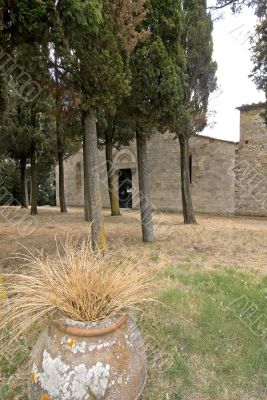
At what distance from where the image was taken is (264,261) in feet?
20.0

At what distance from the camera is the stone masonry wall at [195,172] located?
677 inches

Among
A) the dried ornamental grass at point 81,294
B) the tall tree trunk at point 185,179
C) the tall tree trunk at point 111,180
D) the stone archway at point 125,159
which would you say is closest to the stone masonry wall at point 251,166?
the tall tree trunk at point 185,179

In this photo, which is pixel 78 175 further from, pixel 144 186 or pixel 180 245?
pixel 180 245

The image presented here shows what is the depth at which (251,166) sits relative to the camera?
1627cm

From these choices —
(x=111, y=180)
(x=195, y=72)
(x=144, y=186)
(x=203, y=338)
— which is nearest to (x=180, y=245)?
(x=144, y=186)

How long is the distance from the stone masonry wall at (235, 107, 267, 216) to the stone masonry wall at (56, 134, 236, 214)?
0.42 m

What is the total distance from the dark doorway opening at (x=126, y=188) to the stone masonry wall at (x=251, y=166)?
7321 millimetres

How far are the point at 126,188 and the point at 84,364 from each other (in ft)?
65.9

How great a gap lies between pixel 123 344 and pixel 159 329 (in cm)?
130

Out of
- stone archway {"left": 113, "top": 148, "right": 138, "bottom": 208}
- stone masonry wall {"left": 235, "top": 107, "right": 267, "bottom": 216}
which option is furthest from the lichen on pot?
stone archway {"left": 113, "top": 148, "right": 138, "bottom": 208}

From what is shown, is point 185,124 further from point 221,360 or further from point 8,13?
point 221,360

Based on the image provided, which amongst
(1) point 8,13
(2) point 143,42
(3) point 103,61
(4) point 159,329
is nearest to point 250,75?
(2) point 143,42

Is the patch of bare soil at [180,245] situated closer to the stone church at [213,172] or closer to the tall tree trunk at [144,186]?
the tall tree trunk at [144,186]

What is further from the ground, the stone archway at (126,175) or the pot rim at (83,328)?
the stone archway at (126,175)
